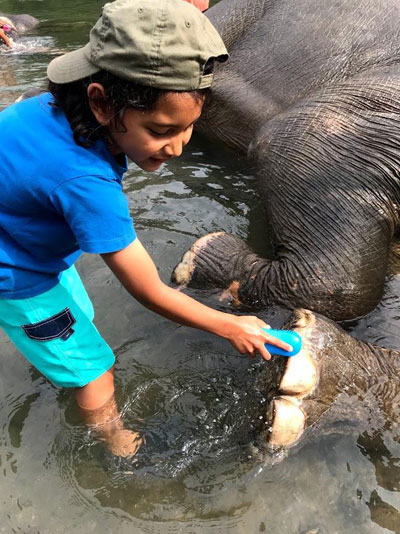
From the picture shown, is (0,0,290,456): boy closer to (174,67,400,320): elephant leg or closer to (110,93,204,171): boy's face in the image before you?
(110,93,204,171): boy's face

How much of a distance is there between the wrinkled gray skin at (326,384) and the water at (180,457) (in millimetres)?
81

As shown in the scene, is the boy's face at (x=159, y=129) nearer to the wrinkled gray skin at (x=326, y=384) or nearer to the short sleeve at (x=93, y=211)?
the short sleeve at (x=93, y=211)

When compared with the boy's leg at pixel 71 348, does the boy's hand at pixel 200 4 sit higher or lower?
higher

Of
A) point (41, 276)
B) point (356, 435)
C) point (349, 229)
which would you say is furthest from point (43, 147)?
point (356, 435)

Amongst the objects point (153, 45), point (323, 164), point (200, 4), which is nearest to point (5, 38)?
point (200, 4)

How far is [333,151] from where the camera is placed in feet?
8.27

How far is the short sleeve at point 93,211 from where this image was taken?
4.99 ft

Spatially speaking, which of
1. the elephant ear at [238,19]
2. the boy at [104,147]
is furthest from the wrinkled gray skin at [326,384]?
the elephant ear at [238,19]

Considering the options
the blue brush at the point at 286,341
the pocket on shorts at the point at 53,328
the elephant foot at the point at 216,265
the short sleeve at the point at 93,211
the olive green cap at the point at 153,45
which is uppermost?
the olive green cap at the point at 153,45

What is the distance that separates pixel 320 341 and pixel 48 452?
1.12 meters

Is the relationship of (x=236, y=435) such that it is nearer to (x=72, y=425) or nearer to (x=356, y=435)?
(x=356, y=435)

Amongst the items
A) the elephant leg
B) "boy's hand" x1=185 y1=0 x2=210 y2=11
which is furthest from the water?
"boy's hand" x1=185 y1=0 x2=210 y2=11

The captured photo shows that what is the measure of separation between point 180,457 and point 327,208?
4.02 ft

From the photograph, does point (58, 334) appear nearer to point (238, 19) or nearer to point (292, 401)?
point (292, 401)
